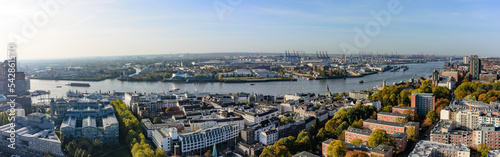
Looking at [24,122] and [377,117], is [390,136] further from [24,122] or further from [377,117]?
[24,122]

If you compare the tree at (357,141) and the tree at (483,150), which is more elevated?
the tree at (357,141)

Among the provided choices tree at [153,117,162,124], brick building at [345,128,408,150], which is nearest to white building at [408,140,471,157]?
brick building at [345,128,408,150]

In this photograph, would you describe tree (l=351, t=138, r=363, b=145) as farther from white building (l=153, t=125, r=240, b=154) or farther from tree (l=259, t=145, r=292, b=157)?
white building (l=153, t=125, r=240, b=154)

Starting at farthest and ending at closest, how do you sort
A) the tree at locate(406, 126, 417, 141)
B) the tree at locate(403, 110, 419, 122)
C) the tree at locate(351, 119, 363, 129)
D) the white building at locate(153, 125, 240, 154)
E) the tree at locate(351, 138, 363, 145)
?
the tree at locate(403, 110, 419, 122), the tree at locate(351, 119, 363, 129), the tree at locate(406, 126, 417, 141), the white building at locate(153, 125, 240, 154), the tree at locate(351, 138, 363, 145)

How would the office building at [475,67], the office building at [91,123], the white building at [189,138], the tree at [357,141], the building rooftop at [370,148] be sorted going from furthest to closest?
the office building at [475,67] < the office building at [91,123] < the white building at [189,138] < the tree at [357,141] < the building rooftop at [370,148]

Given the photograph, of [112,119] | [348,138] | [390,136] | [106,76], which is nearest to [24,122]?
[112,119]

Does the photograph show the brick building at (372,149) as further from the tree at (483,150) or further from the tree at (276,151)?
the tree at (483,150)

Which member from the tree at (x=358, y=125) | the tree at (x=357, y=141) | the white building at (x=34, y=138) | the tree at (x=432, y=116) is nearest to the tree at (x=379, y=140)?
the tree at (x=357, y=141)

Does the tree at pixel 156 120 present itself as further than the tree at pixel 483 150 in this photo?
Yes

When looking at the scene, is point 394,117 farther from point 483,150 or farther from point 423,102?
point 483,150
